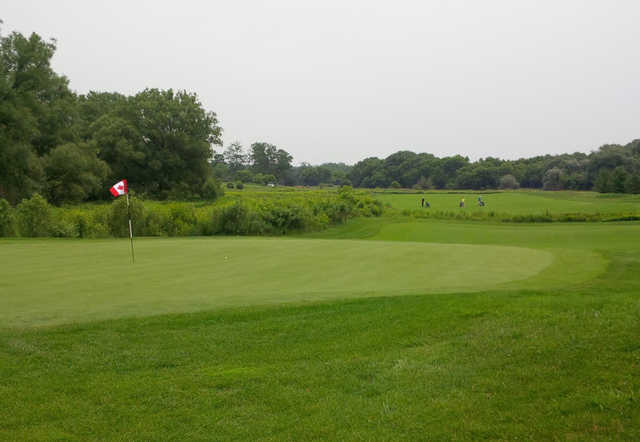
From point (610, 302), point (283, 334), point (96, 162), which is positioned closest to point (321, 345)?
point (283, 334)

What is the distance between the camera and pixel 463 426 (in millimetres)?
3900

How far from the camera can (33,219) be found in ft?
79.3

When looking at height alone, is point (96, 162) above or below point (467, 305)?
above

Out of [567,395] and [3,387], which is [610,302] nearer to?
[567,395]

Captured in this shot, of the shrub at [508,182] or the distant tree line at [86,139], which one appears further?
the shrub at [508,182]

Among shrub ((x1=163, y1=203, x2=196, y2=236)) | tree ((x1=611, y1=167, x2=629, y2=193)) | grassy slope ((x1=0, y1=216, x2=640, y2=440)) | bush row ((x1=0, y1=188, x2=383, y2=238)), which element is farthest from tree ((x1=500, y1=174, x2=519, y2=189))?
grassy slope ((x1=0, y1=216, x2=640, y2=440))

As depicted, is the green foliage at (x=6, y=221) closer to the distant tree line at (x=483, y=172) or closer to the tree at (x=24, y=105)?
the tree at (x=24, y=105)

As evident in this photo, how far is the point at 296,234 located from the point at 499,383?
28.8 m

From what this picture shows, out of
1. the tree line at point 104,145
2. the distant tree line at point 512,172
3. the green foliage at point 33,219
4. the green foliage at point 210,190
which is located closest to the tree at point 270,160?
Answer: the distant tree line at point 512,172

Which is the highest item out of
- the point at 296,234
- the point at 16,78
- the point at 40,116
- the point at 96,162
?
the point at 16,78

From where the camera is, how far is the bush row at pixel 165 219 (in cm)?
2412

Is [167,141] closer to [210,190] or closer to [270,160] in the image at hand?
[210,190]

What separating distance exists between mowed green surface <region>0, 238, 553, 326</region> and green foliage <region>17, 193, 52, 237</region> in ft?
31.6

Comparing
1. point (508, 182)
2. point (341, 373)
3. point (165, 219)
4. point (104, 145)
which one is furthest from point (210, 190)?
point (508, 182)
